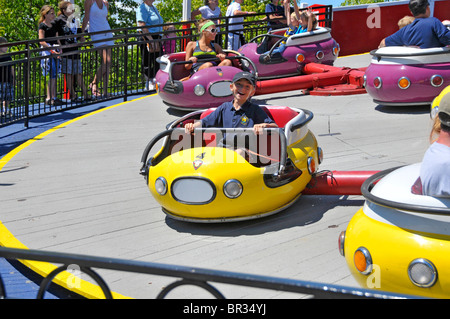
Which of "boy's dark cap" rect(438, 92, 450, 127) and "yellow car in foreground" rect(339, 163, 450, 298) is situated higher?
"boy's dark cap" rect(438, 92, 450, 127)

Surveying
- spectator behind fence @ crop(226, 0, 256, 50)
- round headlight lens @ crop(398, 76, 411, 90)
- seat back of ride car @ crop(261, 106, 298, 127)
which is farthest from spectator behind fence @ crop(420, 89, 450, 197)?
spectator behind fence @ crop(226, 0, 256, 50)

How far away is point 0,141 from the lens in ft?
29.2

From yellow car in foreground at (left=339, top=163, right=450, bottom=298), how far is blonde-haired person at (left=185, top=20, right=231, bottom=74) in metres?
6.17

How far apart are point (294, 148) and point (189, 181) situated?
3.25ft

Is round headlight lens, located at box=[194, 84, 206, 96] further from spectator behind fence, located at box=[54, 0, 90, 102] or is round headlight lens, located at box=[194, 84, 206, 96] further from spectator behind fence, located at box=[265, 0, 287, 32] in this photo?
spectator behind fence, located at box=[265, 0, 287, 32]

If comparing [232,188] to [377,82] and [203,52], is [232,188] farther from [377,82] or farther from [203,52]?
[203,52]

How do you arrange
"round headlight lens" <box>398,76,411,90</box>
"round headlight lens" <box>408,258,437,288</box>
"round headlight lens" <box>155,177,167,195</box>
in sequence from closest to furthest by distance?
"round headlight lens" <box>408,258,437,288</box>, "round headlight lens" <box>155,177,167,195</box>, "round headlight lens" <box>398,76,411,90</box>

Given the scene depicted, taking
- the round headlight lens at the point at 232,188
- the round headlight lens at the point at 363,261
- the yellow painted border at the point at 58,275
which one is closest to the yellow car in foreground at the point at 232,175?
the round headlight lens at the point at 232,188

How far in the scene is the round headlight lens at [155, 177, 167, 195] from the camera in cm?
511

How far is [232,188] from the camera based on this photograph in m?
4.98

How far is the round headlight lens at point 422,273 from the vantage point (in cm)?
335
